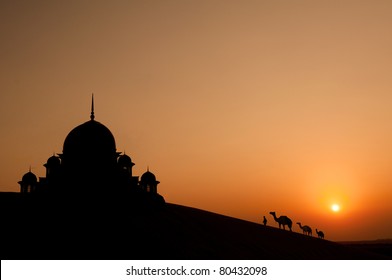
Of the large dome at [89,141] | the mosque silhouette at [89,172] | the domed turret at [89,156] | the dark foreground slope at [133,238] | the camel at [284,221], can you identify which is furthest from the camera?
the camel at [284,221]

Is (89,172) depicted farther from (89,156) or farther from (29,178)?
(29,178)

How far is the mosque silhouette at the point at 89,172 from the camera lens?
36.6 m

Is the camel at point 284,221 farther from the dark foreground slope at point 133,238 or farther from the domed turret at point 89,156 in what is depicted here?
the domed turret at point 89,156

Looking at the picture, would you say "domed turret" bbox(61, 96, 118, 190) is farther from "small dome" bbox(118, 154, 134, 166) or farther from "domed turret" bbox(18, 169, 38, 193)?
"domed turret" bbox(18, 169, 38, 193)

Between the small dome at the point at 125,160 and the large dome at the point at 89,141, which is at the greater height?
the small dome at the point at 125,160

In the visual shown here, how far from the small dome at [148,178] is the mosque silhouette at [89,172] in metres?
3.86

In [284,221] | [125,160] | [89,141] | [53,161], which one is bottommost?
[284,221]

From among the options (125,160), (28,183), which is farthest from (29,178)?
(125,160)

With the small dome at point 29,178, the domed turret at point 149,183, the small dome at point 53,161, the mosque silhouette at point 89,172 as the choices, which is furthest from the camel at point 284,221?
the small dome at point 29,178

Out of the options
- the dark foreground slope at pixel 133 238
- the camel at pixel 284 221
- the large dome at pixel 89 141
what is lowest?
the dark foreground slope at pixel 133 238

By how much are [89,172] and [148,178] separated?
880 cm

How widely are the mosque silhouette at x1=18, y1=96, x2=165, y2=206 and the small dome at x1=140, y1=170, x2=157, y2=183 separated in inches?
152

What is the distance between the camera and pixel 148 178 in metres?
45.3
